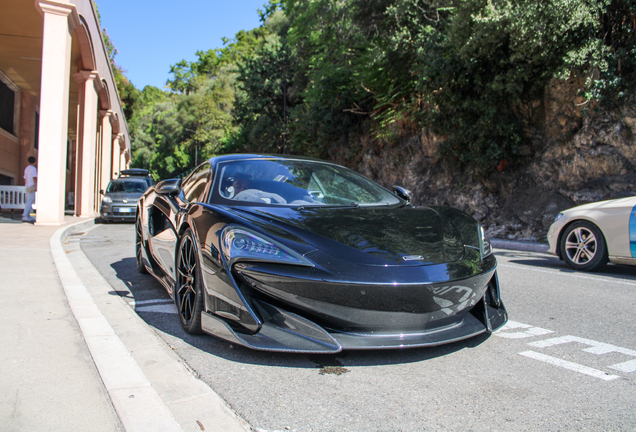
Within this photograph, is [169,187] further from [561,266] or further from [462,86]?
[462,86]

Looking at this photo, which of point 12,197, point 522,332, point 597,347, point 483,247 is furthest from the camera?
point 12,197

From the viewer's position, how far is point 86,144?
17.4 meters

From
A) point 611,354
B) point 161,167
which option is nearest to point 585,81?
point 611,354

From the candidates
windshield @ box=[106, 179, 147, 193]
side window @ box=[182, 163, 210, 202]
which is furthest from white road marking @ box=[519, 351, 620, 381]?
windshield @ box=[106, 179, 147, 193]

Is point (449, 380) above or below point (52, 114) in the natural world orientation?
below

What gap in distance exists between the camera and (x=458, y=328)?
9.52 ft

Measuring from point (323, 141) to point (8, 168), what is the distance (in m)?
13.8

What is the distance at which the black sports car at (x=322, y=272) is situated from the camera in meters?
2.66

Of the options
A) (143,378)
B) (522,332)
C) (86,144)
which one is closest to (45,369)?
(143,378)

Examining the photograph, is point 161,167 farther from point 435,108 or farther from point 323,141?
point 435,108

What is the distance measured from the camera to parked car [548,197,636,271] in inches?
248

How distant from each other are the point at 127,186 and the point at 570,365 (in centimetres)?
1632

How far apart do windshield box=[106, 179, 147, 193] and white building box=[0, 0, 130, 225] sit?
112cm

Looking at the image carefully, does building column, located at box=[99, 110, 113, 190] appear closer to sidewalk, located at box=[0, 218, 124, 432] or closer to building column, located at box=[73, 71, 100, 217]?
building column, located at box=[73, 71, 100, 217]
